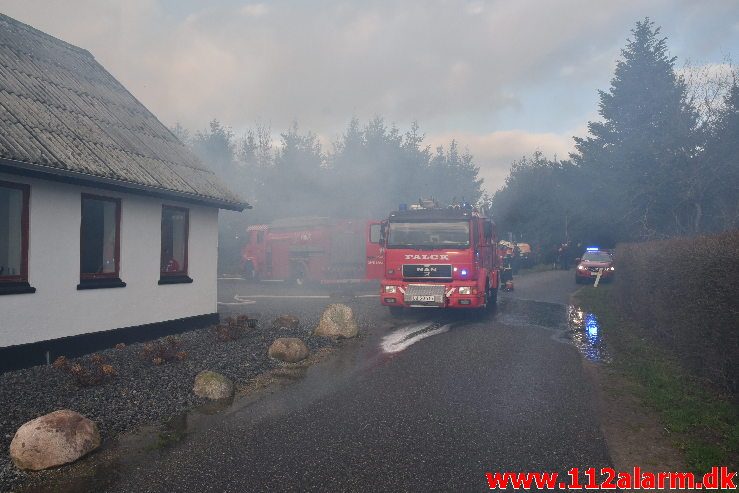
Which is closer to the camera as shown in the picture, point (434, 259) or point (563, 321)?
point (434, 259)

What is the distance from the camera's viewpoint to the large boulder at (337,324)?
10422mm

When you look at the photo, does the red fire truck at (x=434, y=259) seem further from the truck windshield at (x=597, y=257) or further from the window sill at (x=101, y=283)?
the truck windshield at (x=597, y=257)

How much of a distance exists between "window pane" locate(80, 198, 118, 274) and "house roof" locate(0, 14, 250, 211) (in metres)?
0.55

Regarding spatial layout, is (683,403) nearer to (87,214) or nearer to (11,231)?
(87,214)

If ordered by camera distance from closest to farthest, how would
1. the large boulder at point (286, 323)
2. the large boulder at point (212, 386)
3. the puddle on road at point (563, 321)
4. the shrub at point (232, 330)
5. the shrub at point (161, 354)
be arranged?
the large boulder at point (212, 386), the shrub at point (161, 354), the shrub at point (232, 330), the puddle on road at point (563, 321), the large boulder at point (286, 323)

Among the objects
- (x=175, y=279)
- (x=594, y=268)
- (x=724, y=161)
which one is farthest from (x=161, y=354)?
(x=724, y=161)

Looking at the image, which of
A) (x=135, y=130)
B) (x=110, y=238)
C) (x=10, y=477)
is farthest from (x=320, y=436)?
(x=135, y=130)

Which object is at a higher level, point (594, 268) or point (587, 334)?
point (594, 268)

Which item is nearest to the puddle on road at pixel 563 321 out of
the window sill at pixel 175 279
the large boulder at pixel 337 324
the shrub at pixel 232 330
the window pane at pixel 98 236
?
the large boulder at pixel 337 324

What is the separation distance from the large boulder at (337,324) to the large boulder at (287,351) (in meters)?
1.73

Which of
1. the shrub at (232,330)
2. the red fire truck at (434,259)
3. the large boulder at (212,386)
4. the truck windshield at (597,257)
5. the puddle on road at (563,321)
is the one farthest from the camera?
the truck windshield at (597,257)

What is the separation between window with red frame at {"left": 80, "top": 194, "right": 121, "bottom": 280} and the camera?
8.66m

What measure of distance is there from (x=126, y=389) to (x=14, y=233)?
3.22 metres

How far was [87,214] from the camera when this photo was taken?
879cm
